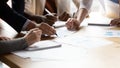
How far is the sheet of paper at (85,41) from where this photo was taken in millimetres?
1328

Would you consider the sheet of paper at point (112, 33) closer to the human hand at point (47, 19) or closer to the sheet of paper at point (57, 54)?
the sheet of paper at point (57, 54)

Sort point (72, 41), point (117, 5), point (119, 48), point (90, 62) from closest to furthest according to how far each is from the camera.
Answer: point (90, 62)
point (119, 48)
point (72, 41)
point (117, 5)

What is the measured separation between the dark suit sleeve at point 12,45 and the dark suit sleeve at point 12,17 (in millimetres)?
492

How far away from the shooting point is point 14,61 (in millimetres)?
1122

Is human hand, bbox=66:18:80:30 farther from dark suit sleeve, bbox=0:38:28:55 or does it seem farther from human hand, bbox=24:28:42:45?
dark suit sleeve, bbox=0:38:28:55

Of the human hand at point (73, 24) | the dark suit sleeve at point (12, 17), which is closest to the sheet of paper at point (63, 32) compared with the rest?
the human hand at point (73, 24)

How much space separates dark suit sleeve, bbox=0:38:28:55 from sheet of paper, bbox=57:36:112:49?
10.6 inches

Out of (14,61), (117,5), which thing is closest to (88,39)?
(14,61)

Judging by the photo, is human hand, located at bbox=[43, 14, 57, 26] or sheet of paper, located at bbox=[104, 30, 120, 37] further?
human hand, located at bbox=[43, 14, 57, 26]

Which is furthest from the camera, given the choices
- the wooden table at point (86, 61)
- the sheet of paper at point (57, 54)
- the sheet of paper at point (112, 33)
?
the sheet of paper at point (112, 33)

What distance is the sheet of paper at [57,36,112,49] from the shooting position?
52.3 inches

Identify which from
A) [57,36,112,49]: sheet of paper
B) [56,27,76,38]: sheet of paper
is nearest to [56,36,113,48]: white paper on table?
[57,36,112,49]: sheet of paper

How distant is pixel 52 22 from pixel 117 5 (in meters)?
0.64

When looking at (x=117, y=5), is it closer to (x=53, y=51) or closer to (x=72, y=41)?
(x=72, y=41)
